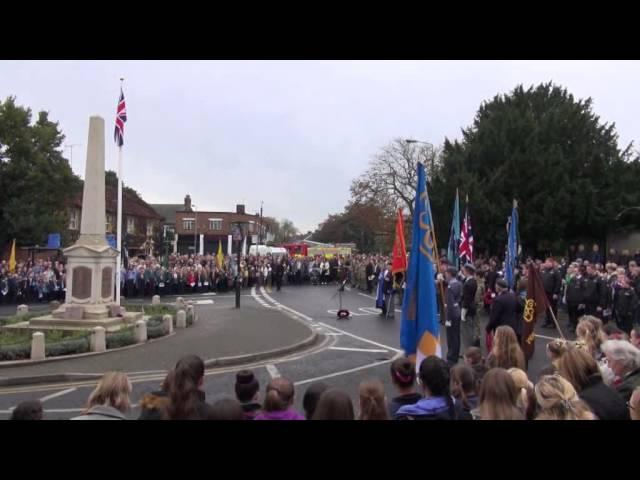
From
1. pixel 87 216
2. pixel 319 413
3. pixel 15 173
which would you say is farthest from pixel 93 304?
pixel 15 173

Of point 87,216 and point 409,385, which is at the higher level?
point 87,216

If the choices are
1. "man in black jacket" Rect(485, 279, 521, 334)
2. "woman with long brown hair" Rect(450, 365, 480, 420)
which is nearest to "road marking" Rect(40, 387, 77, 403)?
"woman with long brown hair" Rect(450, 365, 480, 420)

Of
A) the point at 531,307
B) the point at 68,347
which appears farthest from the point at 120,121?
the point at 531,307

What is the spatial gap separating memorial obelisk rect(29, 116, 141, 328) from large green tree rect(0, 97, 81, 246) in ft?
89.8

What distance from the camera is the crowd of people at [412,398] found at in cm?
365

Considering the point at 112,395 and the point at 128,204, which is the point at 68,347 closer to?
the point at 112,395

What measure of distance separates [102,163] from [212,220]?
71343 millimetres

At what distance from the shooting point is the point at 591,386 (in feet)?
14.7

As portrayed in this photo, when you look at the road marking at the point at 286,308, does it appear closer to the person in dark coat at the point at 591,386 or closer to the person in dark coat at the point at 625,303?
the person in dark coat at the point at 625,303

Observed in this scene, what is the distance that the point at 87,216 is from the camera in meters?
15.6

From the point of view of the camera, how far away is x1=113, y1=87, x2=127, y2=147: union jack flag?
17094mm

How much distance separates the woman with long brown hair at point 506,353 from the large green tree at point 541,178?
25846 millimetres

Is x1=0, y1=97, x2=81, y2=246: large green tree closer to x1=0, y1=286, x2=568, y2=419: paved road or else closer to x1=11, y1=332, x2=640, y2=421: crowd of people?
x1=0, y1=286, x2=568, y2=419: paved road

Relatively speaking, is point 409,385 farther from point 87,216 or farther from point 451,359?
point 87,216
